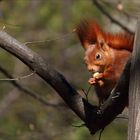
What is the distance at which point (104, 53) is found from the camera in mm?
3254

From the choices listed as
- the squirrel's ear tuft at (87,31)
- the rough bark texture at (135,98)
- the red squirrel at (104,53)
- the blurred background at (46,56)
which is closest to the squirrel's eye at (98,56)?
the red squirrel at (104,53)

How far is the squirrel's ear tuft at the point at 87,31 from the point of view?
3104 millimetres

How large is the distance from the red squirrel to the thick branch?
62cm

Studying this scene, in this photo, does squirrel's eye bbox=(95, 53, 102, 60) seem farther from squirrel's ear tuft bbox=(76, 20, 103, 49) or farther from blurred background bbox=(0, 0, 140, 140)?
blurred background bbox=(0, 0, 140, 140)

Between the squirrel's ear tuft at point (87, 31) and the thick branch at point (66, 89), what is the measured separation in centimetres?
84

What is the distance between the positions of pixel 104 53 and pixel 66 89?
101cm

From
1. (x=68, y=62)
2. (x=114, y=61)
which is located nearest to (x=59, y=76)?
(x=114, y=61)

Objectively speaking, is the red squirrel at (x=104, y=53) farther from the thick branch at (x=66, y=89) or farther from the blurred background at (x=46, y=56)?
the blurred background at (x=46, y=56)

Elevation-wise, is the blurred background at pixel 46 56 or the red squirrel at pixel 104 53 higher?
the red squirrel at pixel 104 53

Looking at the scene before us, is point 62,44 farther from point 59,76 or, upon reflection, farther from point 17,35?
point 59,76

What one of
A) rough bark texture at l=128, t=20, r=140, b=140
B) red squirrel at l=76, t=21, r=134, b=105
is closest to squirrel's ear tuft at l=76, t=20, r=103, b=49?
red squirrel at l=76, t=21, r=134, b=105

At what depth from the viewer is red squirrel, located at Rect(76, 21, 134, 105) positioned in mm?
3004

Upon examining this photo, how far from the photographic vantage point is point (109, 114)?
7.43 feet

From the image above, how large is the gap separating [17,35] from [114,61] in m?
4.44
